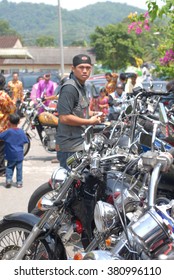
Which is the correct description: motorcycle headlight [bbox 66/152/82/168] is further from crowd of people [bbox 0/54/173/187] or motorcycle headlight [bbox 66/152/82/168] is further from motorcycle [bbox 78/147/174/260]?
crowd of people [bbox 0/54/173/187]

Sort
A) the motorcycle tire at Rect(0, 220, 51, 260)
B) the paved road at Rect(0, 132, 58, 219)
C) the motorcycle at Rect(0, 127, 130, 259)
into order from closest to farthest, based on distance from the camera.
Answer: the motorcycle at Rect(0, 127, 130, 259)
the motorcycle tire at Rect(0, 220, 51, 260)
the paved road at Rect(0, 132, 58, 219)

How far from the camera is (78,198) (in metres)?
3.84

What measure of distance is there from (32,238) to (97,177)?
631mm

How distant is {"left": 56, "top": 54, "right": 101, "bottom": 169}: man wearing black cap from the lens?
5.05m

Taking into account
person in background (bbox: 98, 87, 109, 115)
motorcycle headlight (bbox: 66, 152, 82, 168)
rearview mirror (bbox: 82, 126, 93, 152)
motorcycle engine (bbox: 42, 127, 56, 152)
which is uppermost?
rearview mirror (bbox: 82, 126, 93, 152)

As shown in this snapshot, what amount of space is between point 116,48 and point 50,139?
169 ft

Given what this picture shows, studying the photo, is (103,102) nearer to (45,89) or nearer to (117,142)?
(45,89)

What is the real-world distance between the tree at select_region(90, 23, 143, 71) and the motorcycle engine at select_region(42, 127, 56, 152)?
155 ft

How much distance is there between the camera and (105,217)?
10.4ft

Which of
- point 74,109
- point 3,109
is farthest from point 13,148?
point 74,109

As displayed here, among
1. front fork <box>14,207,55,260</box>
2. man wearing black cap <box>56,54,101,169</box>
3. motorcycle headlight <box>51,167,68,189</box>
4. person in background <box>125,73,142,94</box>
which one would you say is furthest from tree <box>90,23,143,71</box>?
front fork <box>14,207,55,260</box>

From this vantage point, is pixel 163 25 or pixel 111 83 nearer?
pixel 163 25
